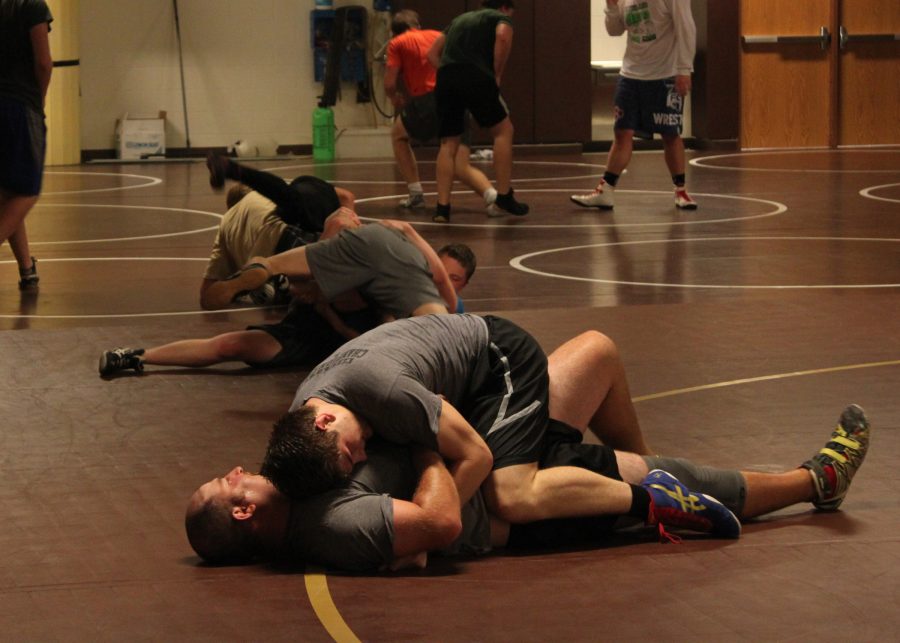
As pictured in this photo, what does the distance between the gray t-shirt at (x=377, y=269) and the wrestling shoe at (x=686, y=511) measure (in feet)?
6.25

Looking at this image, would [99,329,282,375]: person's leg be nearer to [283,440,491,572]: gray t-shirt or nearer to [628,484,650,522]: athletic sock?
[283,440,491,572]: gray t-shirt

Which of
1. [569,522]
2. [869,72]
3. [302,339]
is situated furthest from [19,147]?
[869,72]

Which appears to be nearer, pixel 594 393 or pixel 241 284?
pixel 594 393

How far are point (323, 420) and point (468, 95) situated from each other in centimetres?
806

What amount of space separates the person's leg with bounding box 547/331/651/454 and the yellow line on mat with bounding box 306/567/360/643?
85cm

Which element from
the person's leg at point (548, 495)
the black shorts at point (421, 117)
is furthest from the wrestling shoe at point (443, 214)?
the person's leg at point (548, 495)

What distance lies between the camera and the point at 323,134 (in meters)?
18.0

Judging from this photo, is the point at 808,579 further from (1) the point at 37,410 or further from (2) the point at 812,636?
(1) the point at 37,410

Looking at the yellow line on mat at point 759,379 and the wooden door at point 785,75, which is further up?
the wooden door at point 785,75

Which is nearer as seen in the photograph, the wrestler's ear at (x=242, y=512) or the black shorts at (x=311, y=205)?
the wrestler's ear at (x=242, y=512)

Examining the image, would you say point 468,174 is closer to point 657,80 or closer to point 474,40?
point 474,40

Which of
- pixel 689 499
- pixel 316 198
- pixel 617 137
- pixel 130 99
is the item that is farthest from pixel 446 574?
pixel 130 99

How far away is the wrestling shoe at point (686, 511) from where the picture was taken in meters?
3.90

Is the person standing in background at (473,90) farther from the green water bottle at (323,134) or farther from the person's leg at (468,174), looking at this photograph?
the green water bottle at (323,134)
